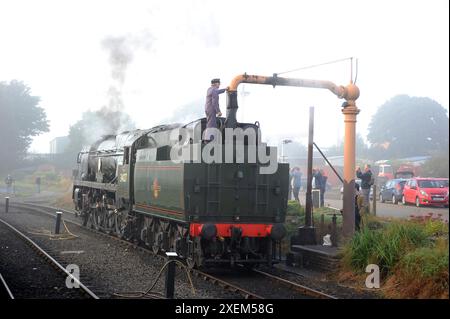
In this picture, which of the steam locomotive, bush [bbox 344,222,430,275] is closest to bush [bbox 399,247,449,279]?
bush [bbox 344,222,430,275]

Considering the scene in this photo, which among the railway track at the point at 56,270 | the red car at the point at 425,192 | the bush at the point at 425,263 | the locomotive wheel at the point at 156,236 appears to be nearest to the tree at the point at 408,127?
the red car at the point at 425,192

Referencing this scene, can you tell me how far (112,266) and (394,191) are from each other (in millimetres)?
17734

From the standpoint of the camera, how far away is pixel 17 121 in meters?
63.7

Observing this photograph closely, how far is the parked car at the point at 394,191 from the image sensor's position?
26330 mm

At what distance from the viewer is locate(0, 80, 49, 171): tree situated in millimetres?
61844

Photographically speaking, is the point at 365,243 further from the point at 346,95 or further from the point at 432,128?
the point at 432,128

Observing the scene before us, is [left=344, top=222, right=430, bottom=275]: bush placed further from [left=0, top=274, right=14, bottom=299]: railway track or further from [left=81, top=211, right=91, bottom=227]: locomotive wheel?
[left=81, top=211, right=91, bottom=227]: locomotive wheel

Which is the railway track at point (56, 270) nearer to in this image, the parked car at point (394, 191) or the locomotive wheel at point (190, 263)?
the locomotive wheel at point (190, 263)

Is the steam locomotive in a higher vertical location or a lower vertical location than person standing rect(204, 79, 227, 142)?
lower

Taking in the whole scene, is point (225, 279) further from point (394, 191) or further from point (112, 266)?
point (394, 191)

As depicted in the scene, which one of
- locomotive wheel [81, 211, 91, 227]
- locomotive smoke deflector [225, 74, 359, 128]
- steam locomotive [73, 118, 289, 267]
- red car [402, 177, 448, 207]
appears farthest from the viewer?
red car [402, 177, 448, 207]

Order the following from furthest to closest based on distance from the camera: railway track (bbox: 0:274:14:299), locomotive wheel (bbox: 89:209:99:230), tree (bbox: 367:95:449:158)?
tree (bbox: 367:95:449:158) < locomotive wheel (bbox: 89:209:99:230) < railway track (bbox: 0:274:14:299)

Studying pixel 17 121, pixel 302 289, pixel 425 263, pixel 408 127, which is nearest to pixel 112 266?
pixel 302 289

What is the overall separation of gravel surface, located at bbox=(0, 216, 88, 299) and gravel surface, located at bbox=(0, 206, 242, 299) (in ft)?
1.34
